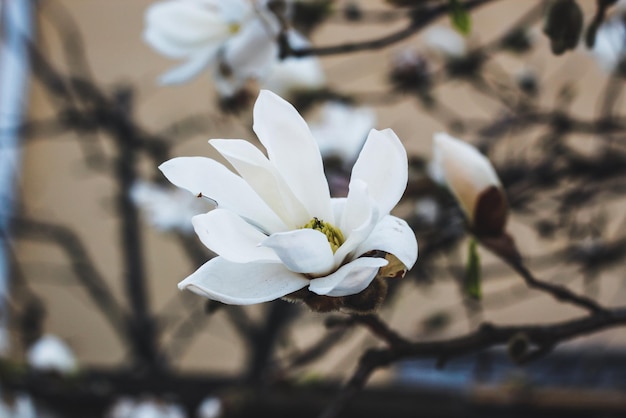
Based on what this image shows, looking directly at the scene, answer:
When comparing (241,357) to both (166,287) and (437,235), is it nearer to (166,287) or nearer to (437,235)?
(166,287)

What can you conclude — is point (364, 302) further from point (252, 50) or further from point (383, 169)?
point (252, 50)

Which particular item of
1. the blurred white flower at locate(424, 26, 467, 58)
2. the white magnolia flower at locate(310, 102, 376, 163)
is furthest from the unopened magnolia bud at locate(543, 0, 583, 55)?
the blurred white flower at locate(424, 26, 467, 58)

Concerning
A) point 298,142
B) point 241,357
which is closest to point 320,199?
point 298,142

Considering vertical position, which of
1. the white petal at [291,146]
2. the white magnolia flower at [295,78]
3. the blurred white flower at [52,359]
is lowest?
the blurred white flower at [52,359]

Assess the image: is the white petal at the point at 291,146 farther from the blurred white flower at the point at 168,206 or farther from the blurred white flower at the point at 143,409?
the blurred white flower at the point at 143,409

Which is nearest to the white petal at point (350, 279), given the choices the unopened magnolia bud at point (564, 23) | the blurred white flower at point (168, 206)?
the unopened magnolia bud at point (564, 23)

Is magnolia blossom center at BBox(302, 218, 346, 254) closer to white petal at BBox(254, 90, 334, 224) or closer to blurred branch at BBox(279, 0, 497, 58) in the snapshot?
white petal at BBox(254, 90, 334, 224)

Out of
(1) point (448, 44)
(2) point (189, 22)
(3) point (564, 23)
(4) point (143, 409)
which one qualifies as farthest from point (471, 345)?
(4) point (143, 409)
